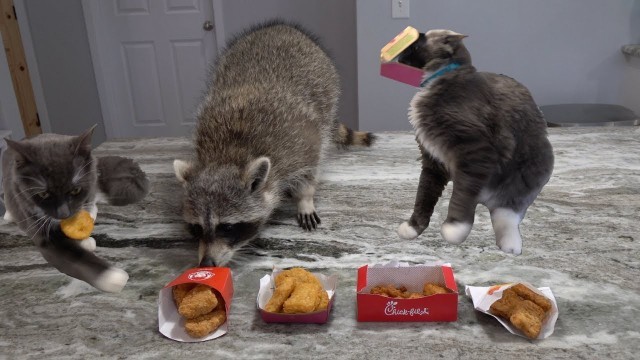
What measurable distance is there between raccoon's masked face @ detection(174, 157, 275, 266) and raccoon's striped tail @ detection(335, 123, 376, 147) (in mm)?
935

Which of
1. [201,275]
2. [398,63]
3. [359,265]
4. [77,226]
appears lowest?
[359,265]

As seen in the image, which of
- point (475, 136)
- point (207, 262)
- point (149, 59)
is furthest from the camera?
point (149, 59)

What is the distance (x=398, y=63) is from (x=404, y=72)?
21 mm

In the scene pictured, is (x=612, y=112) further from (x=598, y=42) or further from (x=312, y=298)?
(x=312, y=298)

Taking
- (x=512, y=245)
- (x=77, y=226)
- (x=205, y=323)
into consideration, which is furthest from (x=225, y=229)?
(x=512, y=245)

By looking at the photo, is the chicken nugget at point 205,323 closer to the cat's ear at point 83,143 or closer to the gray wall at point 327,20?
the cat's ear at point 83,143

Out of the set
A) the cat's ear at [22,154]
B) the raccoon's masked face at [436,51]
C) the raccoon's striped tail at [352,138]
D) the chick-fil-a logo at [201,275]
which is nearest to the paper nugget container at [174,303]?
the chick-fil-a logo at [201,275]

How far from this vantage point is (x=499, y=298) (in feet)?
4.50

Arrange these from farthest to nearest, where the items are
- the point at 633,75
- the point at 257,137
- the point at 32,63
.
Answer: the point at 32,63 → the point at 633,75 → the point at 257,137

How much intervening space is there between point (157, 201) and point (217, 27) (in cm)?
259

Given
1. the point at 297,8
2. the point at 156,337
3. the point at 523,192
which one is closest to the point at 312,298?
the point at 156,337

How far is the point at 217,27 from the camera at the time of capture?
14.3 ft

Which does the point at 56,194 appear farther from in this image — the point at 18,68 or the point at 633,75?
the point at 633,75

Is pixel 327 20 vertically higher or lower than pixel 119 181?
higher
